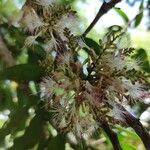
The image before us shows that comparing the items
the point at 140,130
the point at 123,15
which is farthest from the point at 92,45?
the point at 123,15

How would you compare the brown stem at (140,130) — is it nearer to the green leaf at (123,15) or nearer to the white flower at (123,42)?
the white flower at (123,42)

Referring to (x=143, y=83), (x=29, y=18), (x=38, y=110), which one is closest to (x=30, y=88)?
(x=38, y=110)

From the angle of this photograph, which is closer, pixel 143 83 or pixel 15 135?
pixel 143 83

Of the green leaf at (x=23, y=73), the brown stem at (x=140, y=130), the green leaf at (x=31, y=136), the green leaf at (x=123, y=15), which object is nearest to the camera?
the brown stem at (x=140, y=130)

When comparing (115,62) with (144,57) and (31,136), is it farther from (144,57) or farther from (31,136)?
(31,136)

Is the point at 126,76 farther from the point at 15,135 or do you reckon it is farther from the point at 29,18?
the point at 15,135

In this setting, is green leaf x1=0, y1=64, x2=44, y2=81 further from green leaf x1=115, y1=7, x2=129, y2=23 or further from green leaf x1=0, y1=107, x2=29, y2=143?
green leaf x1=115, y1=7, x2=129, y2=23

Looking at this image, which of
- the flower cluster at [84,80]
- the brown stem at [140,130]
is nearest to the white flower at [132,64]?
the flower cluster at [84,80]
